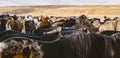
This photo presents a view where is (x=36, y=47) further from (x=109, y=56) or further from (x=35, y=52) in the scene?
(x=109, y=56)

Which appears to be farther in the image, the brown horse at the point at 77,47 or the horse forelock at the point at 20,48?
the brown horse at the point at 77,47

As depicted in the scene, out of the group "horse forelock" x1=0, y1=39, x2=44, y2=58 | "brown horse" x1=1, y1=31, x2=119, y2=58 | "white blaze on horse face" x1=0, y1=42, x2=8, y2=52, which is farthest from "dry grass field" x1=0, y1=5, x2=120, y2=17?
"white blaze on horse face" x1=0, y1=42, x2=8, y2=52

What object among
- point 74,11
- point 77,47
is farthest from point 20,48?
point 74,11

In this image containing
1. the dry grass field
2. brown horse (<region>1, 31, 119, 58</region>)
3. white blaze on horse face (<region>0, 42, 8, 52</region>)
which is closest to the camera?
white blaze on horse face (<region>0, 42, 8, 52</region>)

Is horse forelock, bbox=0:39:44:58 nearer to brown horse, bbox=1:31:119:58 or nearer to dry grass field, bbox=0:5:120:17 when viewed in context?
brown horse, bbox=1:31:119:58

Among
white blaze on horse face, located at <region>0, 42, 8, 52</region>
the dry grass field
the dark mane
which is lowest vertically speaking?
the dry grass field

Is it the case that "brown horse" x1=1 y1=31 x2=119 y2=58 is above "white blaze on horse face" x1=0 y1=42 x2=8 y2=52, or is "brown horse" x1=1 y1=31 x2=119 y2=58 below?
below

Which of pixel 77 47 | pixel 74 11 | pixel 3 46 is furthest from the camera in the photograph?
pixel 74 11

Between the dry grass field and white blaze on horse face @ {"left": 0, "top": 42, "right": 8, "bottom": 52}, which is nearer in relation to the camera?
white blaze on horse face @ {"left": 0, "top": 42, "right": 8, "bottom": 52}

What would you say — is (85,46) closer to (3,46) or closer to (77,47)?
(77,47)

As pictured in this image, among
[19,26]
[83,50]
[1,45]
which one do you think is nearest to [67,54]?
[83,50]

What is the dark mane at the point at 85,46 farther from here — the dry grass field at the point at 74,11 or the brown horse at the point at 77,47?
the dry grass field at the point at 74,11

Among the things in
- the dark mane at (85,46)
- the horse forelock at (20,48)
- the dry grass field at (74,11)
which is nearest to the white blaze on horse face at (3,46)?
the horse forelock at (20,48)

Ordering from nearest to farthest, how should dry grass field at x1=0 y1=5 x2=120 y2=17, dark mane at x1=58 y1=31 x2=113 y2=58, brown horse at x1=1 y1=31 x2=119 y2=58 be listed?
brown horse at x1=1 y1=31 x2=119 y2=58
dark mane at x1=58 y1=31 x2=113 y2=58
dry grass field at x1=0 y1=5 x2=120 y2=17
